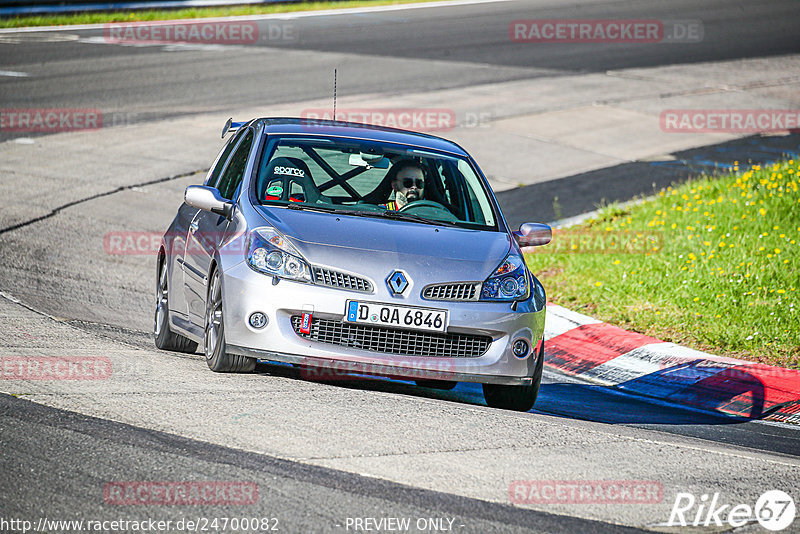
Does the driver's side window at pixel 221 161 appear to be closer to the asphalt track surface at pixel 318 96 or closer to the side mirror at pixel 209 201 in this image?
the side mirror at pixel 209 201

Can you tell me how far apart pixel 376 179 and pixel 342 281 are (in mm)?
1584

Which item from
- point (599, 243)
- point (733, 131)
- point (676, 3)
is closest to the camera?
point (599, 243)

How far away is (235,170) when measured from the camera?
7770mm

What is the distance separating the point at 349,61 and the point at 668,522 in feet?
67.9

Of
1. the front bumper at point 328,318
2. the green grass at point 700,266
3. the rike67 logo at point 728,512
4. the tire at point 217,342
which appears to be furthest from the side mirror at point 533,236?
the rike67 logo at point 728,512

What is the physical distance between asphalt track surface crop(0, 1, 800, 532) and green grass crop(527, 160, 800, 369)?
4.54 feet

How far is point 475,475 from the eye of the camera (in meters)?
5.13

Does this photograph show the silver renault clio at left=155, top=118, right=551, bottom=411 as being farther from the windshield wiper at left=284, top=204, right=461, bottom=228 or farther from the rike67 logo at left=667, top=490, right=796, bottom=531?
the rike67 logo at left=667, top=490, right=796, bottom=531

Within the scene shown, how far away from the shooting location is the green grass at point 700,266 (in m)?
9.55

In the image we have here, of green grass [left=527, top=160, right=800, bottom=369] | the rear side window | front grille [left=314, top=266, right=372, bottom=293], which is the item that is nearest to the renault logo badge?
front grille [left=314, top=266, right=372, bottom=293]

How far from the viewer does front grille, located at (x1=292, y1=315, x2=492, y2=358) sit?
251 inches

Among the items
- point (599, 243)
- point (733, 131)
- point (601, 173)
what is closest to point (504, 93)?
point (733, 131)

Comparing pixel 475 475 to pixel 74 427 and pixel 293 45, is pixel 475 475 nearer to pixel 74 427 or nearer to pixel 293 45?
pixel 74 427

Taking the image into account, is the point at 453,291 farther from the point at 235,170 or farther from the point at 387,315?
the point at 235,170
